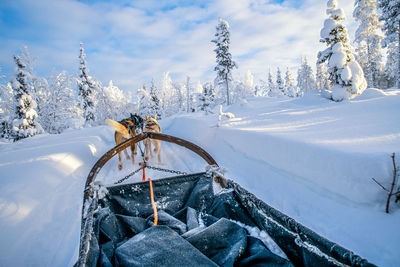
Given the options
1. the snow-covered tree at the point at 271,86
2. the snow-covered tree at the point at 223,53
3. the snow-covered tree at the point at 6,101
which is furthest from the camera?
the snow-covered tree at the point at 271,86

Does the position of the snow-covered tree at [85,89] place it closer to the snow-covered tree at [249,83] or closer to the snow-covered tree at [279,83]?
the snow-covered tree at [279,83]

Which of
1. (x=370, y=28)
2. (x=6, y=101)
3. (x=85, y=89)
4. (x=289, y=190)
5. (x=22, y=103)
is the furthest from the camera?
(x=85, y=89)

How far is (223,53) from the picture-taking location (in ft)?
82.3

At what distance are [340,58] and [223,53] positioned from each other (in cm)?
1497

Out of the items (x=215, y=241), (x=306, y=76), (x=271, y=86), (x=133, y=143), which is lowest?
(x=215, y=241)

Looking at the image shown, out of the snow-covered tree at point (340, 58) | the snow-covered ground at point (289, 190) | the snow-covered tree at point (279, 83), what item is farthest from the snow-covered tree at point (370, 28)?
the snow-covered ground at point (289, 190)

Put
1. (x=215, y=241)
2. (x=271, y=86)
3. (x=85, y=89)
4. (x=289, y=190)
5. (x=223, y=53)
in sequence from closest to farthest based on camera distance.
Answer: (x=215, y=241) → (x=289, y=190) → (x=85, y=89) → (x=223, y=53) → (x=271, y=86)

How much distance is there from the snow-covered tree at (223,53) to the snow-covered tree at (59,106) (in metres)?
17.6

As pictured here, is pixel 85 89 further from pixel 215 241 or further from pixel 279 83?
pixel 279 83

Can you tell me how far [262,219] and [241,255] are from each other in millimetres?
342

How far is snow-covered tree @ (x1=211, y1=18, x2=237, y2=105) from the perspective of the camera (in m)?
24.7

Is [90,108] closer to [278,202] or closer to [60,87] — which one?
[60,87]

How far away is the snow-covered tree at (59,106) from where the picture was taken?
61.7 feet

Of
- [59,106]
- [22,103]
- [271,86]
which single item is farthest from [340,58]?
[271,86]
